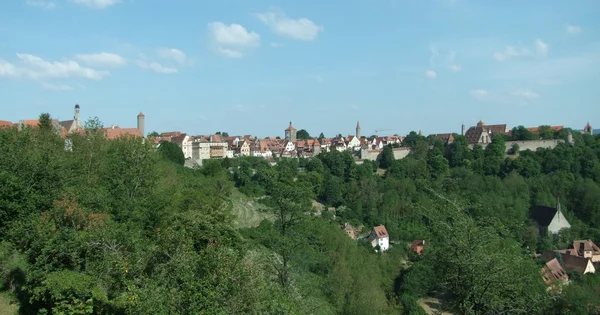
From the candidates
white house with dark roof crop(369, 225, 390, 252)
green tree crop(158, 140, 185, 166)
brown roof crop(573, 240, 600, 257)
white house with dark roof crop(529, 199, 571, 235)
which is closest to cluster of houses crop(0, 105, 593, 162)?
green tree crop(158, 140, 185, 166)

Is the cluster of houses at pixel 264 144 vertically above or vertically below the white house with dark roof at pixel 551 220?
above

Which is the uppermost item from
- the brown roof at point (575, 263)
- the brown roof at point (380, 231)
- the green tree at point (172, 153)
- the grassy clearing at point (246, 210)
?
the green tree at point (172, 153)

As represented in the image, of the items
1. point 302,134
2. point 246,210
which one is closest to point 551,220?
point 246,210

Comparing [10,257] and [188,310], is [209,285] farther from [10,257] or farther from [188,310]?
[10,257]

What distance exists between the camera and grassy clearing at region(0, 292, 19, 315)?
9523 millimetres

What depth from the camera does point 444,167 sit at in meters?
56.3

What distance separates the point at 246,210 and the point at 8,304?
1007 inches

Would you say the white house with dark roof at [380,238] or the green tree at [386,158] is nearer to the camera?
the white house with dark roof at [380,238]

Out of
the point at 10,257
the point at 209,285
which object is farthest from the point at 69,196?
the point at 209,285

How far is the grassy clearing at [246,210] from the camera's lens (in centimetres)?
3100

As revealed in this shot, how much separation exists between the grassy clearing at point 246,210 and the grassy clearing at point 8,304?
18255 mm

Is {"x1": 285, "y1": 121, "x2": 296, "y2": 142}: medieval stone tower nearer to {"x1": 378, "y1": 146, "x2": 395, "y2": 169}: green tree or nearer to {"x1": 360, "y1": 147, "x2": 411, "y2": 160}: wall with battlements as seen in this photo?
{"x1": 360, "y1": 147, "x2": 411, "y2": 160}: wall with battlements

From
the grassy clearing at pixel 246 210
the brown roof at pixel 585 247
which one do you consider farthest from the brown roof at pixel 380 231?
the brown roof at pixel 585 247

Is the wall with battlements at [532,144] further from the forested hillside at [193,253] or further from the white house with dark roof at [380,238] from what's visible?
the forested hillside at [193,253]
